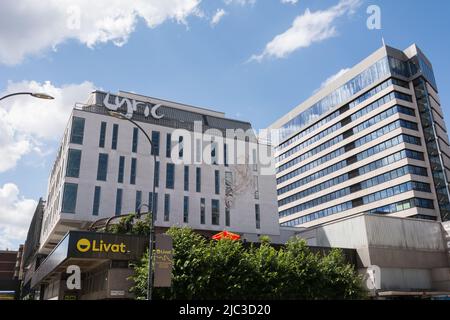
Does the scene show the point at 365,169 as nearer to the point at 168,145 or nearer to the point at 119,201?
the point at 168,145

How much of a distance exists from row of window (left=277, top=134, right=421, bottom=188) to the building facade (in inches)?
1007

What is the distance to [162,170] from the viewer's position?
6031cm

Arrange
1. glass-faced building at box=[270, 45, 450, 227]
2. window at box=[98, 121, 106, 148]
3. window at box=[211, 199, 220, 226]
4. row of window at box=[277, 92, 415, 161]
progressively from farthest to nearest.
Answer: row of window at box=[277, 92, 415, 161] → glass-faced building at box=[270, 45, 450, 227] → window at box=[211, 199, 220, 226] → window at box=[98, 121, 106, 148]

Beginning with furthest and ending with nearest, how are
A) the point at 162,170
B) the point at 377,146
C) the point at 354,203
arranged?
the point at 354,203 < the point at 377,146 < the point at 162,170

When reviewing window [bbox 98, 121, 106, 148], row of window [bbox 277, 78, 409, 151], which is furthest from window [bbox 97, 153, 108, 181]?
row of window [bbox 277, 78, 409, 151]

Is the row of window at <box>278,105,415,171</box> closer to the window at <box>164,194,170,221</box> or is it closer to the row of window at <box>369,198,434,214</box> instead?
the row of window at <box>369,198,434,214</box>

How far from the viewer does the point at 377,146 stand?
267 ft

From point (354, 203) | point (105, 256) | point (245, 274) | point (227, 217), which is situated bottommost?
point (245, 274)

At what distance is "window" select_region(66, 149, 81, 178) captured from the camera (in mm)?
54216

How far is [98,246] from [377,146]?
66.8 metres

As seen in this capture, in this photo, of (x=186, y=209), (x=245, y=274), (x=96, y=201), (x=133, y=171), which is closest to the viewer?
(x=245, y=274)

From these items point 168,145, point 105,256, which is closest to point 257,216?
point 168,145

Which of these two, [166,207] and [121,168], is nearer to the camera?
[121,168]

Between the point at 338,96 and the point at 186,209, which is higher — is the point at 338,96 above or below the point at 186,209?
above
